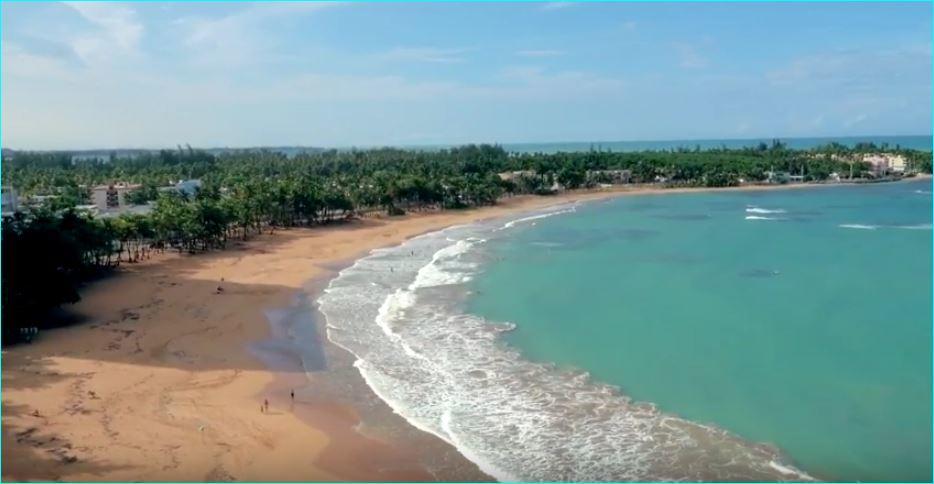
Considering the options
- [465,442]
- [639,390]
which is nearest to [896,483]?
[639,390]

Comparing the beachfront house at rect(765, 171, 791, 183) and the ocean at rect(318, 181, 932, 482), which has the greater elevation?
the beachfront house at rect(765, 171, 791, 183)

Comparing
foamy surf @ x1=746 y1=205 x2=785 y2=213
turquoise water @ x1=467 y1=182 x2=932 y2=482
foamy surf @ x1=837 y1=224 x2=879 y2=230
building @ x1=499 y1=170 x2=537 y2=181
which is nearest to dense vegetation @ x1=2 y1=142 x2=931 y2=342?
building @ x1=499 y1=170 x2=537 y2=181

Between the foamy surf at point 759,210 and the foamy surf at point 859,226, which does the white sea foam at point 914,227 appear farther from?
the foamy surf at point 759,210

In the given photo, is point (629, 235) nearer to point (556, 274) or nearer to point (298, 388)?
point (556, 274)

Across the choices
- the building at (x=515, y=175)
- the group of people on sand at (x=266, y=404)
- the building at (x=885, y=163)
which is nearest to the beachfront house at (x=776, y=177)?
the building at (x=885, y=163)

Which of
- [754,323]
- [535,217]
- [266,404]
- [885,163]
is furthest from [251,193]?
[885,163]

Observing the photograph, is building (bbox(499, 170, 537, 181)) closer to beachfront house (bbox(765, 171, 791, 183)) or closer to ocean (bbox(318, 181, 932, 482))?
beachfront house (bbox(765, 171, 791, 183))

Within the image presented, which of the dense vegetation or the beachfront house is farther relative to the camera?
the beachfront house

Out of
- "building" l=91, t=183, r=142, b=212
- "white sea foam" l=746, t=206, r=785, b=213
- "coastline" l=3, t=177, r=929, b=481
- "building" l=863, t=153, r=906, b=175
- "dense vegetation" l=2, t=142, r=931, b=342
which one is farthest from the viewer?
"building" l=863, t=153, r=906, b=175
